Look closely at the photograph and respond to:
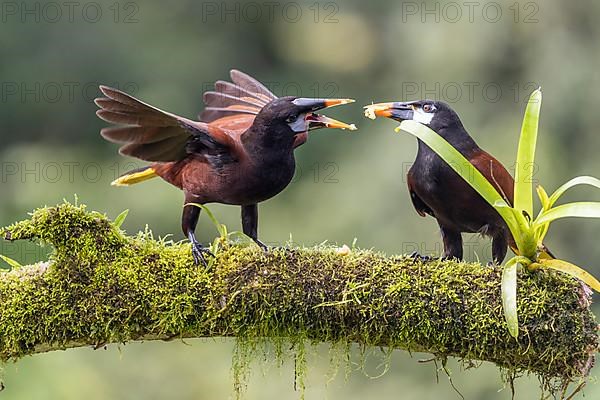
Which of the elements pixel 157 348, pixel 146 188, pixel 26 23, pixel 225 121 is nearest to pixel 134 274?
pixel 225 121

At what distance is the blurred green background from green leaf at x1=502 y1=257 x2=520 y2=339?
171 centimetres

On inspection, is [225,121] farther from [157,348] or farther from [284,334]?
[157,348]

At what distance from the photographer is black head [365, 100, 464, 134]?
11.0 ft

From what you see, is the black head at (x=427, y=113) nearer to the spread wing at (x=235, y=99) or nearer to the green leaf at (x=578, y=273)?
the spread wing at (x=235, y=99)

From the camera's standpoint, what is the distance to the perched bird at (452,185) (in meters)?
3.21

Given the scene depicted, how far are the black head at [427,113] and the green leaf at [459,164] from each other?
53cm

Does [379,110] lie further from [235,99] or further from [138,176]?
[138,176]

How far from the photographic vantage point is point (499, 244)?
128 inches

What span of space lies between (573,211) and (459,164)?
13.9 inches
